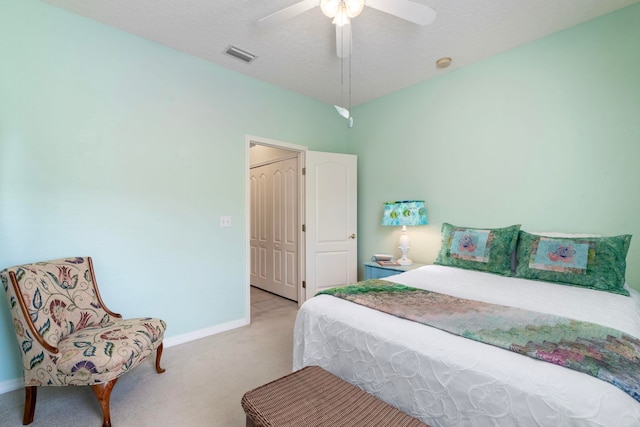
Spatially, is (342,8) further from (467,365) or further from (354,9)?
(467,365)

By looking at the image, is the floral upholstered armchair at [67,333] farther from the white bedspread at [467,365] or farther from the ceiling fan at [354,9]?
the ceiling fan at [354,9]

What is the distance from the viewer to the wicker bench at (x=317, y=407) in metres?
Result: 1.06

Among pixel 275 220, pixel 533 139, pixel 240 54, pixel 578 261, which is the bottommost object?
pixel 578 261

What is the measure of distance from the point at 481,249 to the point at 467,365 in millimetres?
1651

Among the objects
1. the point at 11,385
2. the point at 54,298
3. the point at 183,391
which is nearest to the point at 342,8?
the point at 54,298

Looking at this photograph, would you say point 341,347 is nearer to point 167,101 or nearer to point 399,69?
point 167,101

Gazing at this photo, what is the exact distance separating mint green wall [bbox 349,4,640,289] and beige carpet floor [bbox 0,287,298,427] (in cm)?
210

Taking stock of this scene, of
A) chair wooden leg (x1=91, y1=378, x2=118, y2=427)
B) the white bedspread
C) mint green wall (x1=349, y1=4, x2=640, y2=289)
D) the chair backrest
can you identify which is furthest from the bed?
the chair backrest

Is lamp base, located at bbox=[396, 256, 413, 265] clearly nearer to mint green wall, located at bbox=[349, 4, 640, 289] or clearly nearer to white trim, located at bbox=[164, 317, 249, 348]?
mint green wall, located at bbox=[349, 4, 640, 289]

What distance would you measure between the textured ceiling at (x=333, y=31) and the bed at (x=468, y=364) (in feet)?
6.75

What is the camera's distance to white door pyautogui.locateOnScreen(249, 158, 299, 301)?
12.9 ft

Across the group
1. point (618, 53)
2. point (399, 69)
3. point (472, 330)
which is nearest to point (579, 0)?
point (618, 53)

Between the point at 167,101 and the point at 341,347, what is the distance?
8.47 ft

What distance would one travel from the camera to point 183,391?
6.45ft
